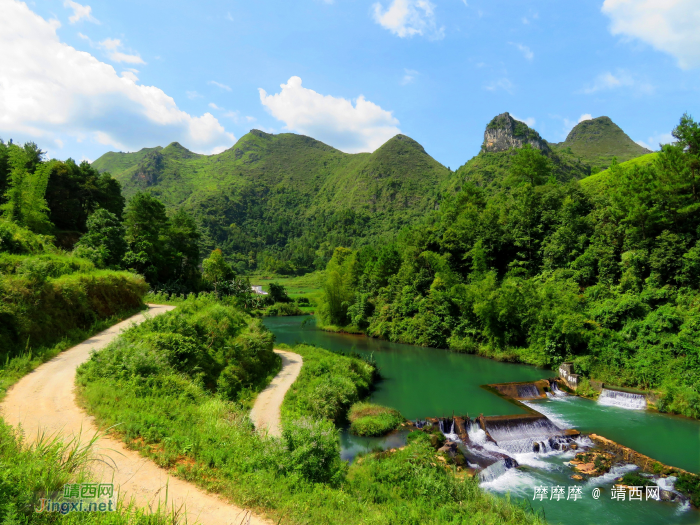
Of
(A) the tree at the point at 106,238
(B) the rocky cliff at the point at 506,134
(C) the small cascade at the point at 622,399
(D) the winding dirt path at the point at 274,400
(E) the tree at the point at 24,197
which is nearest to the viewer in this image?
(D) the winding dirt path at the point at 274,400

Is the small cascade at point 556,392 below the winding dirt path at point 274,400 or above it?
above

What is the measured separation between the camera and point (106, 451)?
6758mm

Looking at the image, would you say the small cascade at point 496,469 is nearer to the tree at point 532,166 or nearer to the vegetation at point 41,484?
the vegetation at point 41,484

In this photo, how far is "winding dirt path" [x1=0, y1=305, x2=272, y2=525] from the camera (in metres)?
5.61

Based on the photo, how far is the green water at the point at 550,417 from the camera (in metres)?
11.0

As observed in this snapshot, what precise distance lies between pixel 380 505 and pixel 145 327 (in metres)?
12.4

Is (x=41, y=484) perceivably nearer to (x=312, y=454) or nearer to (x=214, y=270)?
(x=312, y=454)

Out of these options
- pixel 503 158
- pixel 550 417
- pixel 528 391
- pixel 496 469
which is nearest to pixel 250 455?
pixel 496 469

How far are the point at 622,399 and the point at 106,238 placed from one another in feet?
131

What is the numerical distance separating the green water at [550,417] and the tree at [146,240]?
2699cm

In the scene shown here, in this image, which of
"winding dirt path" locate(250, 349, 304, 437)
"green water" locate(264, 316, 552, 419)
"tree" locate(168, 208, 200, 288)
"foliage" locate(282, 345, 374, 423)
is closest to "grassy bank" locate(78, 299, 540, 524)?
"winding dirt path" locate(250, 349, 304, 437)

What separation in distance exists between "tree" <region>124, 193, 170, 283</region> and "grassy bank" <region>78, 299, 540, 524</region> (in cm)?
2541

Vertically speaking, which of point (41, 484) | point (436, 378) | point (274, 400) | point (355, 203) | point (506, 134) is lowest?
point (436, 378)

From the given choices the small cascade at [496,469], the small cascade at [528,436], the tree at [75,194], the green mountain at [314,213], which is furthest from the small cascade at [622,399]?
the green mountain at [314,213]
